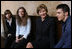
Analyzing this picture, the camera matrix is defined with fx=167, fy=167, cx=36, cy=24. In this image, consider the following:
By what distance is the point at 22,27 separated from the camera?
1.77m

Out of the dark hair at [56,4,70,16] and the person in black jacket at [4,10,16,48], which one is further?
the person in black jacket at [4,10,16,48]

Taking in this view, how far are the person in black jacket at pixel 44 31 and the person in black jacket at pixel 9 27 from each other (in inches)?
9.1

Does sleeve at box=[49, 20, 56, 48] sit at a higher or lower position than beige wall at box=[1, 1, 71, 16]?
lower

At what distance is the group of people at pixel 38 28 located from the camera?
167cm

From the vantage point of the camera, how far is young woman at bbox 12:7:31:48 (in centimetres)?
176

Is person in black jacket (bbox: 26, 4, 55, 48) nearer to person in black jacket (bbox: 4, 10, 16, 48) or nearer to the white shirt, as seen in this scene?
the white shirt

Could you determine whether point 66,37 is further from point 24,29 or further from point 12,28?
point 12,28

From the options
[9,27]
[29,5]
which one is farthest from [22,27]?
[29,5]

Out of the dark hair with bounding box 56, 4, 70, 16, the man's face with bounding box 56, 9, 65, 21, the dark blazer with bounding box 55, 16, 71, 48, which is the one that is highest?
the dark hair with bounding box 56, 4, 70, 16

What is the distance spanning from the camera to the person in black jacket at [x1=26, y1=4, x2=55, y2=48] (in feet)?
5.63

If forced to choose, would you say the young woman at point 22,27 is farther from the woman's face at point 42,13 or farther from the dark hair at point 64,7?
the dark hair at point 64,7

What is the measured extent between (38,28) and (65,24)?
11.2 inches

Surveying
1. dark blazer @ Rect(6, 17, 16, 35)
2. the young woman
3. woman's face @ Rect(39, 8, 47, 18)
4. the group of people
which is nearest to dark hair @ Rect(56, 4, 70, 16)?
the group of people

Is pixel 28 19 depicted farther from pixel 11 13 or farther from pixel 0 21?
pixel 0 21
